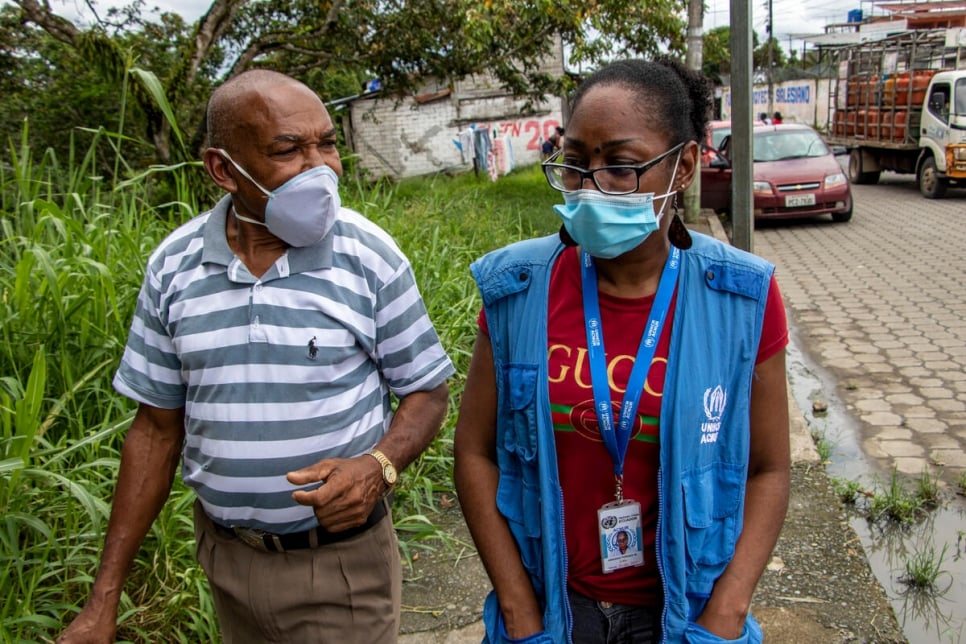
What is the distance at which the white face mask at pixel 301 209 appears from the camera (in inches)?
79.1

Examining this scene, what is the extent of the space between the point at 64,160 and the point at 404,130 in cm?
1624

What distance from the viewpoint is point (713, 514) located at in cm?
171

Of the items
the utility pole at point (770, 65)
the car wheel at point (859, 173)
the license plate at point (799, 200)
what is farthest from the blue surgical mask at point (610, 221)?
the utility pole at point (770, 65)

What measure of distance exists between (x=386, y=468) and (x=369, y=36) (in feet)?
28.2

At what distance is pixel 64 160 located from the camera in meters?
7.77

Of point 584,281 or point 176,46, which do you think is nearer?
point 584,281

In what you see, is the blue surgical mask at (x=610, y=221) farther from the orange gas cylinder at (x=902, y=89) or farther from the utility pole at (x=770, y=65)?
the utility pole at (x=770, y=65)

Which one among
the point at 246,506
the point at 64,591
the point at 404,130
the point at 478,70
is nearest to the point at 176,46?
the point at 478,70

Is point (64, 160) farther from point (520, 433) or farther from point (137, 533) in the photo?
point (520, 433)

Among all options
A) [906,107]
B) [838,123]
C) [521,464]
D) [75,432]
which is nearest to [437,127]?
[838,123]

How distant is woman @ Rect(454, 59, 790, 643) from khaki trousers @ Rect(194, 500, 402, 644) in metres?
0.44

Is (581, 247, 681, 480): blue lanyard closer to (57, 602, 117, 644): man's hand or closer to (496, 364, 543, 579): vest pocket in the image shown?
(496, 364, 543, 579): vest pocket

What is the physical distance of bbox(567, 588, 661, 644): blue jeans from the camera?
1.75 m

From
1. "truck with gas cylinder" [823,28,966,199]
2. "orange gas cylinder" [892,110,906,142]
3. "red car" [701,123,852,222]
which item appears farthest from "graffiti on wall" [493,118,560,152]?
"red car" [701,123,852,222]
